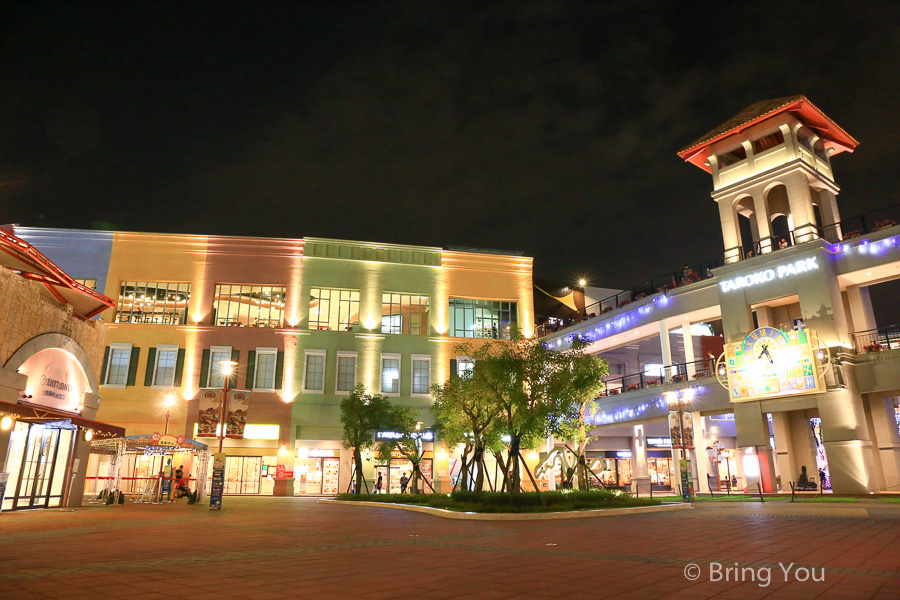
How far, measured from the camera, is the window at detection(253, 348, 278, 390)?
38.0 meters

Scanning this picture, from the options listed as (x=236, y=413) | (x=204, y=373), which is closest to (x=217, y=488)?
(x=236, y=413)

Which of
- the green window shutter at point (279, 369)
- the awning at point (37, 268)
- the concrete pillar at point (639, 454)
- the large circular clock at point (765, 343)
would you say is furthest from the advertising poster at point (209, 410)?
the concrete pillar at point (639, 454)

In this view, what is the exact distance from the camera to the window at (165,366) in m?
37.1

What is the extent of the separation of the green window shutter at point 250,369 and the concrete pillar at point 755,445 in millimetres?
27945

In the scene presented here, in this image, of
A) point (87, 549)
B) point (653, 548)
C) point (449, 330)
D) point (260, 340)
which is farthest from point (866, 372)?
point (260, 340)

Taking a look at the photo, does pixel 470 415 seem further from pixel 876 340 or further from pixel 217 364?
pixel 217 364

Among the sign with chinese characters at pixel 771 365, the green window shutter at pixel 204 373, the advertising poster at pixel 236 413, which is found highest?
the green window shutter at pixel 204 373

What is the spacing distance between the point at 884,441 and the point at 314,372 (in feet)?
100

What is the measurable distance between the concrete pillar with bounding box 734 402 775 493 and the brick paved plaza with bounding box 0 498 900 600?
12.2 metres

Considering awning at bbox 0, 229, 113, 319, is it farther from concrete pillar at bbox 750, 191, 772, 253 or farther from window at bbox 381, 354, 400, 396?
concrete pillar at bbox 750, 191, 772, 253

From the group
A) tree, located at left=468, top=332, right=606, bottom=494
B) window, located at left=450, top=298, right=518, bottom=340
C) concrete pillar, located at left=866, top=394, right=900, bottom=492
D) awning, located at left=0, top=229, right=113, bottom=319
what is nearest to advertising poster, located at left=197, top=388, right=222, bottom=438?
awning, located at left=0, top=229, right=113, bottom=319

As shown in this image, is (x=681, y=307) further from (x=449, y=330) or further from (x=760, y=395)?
Answer: (x=449, y=330)

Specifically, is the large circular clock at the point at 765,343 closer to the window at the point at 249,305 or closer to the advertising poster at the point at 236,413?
the advertising poster at the point at 236,413

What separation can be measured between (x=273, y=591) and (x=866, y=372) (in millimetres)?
26171
